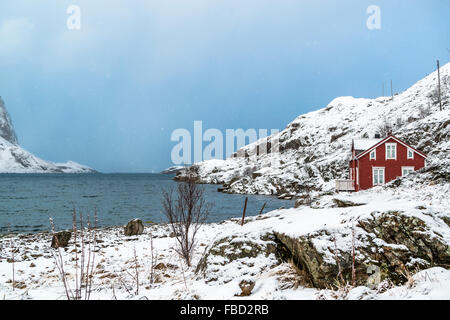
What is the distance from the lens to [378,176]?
30.7 meters

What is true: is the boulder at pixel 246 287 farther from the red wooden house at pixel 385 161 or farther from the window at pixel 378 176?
→ the window at pixel 378 176

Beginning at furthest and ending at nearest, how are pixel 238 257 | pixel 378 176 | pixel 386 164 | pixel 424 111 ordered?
1. pixel 424 111
2. pixel 378 176
3. pixel 386 164
4. pixel 238 257

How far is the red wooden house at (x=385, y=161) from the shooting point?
30103 mm

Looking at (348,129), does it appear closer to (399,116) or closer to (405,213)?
(399,116)

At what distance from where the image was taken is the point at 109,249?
46.6 feet

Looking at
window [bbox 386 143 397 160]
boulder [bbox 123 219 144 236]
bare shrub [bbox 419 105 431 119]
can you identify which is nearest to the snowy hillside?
bare shrub [bbox 419 105 431 119]

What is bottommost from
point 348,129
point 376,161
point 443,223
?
point 443,223

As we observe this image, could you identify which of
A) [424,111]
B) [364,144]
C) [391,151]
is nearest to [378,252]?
[391,151]

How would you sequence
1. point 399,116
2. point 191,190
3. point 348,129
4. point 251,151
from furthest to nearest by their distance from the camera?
1. point 251,151
2. point 348,129
3. point 399,116
4. point 191,190

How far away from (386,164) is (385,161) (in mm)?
398

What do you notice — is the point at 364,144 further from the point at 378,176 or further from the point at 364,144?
the point at 378,176

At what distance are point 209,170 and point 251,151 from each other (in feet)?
155

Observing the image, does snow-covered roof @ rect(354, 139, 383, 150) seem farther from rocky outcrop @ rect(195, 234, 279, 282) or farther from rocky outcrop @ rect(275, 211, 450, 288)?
rocky outcrop @ rect(195, 234, 279, 282)
